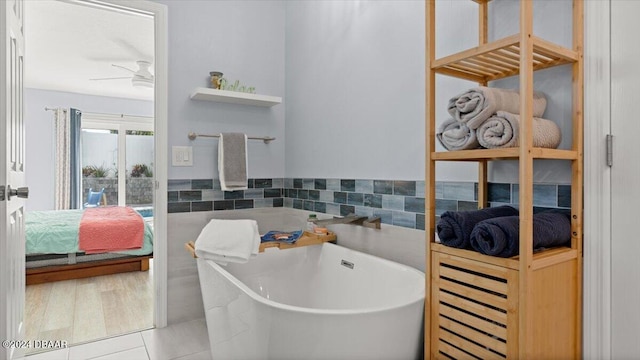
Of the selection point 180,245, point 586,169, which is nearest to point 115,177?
point 180,245

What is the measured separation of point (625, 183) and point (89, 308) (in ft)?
11.5

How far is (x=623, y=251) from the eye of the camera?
113 centimetres

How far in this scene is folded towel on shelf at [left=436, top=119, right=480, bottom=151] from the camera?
4.04 feet

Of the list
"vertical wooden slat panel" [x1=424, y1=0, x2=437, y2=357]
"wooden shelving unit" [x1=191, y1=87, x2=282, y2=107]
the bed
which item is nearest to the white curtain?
the bed

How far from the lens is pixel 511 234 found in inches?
41.9

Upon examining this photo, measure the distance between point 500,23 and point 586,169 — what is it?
0.68 m

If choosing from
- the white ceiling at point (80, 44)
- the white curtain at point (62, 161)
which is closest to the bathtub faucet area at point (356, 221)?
the white ceiling at point (80, 44)

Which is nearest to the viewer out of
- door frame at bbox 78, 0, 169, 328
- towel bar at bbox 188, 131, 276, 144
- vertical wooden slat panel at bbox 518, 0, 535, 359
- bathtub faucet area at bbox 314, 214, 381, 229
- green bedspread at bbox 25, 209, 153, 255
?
vertical wooden slat panel at bbox 518, 0, 535, 359

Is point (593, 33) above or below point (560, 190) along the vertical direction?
above

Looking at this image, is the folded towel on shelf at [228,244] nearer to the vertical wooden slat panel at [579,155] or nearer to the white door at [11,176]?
the white door at [11,176]

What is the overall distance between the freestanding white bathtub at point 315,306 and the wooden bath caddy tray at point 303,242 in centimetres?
7

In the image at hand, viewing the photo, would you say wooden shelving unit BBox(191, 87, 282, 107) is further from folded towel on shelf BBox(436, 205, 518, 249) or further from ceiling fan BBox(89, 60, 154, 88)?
ceiling fan BBox(89, 60, 154, 88)

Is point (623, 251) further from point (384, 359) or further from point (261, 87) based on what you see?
point (261, 87)

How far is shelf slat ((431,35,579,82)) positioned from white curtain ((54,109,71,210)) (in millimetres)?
6540
